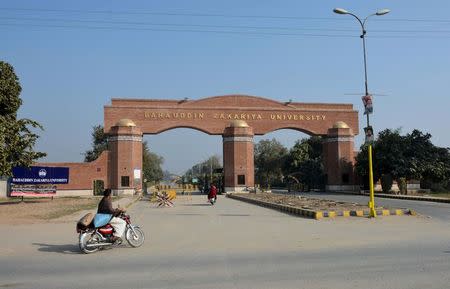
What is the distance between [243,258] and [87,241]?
12.7ft

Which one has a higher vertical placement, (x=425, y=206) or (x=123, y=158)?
(x=123, y=158)

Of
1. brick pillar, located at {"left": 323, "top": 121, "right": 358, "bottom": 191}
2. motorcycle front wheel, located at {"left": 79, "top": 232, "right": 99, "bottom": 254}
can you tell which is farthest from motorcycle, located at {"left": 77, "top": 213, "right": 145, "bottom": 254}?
brick pillar, located at {"left": 323, "top": 121, "right": 358, "bottom": 191}

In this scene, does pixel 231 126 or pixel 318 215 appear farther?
pixel 231 126

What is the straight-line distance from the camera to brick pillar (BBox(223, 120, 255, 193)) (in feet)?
176

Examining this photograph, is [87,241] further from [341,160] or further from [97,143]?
[97,143]

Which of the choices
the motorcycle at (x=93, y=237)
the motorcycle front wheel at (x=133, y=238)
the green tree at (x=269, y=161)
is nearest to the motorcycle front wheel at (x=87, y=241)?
the motorcycle at (x=93, y=237)

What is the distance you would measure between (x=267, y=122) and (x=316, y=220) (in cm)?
3796

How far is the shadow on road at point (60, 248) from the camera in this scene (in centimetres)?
1161

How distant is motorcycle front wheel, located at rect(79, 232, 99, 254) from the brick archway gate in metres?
40.1

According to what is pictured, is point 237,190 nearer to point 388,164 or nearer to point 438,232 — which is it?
point 388,164

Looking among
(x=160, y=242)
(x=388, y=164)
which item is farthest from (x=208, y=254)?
(x=388, y=164)

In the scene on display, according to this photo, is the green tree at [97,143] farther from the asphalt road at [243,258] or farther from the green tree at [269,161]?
the asphalt road at [243,258]

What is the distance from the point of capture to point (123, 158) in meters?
51.3

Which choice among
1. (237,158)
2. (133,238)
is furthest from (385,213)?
(237,158)
